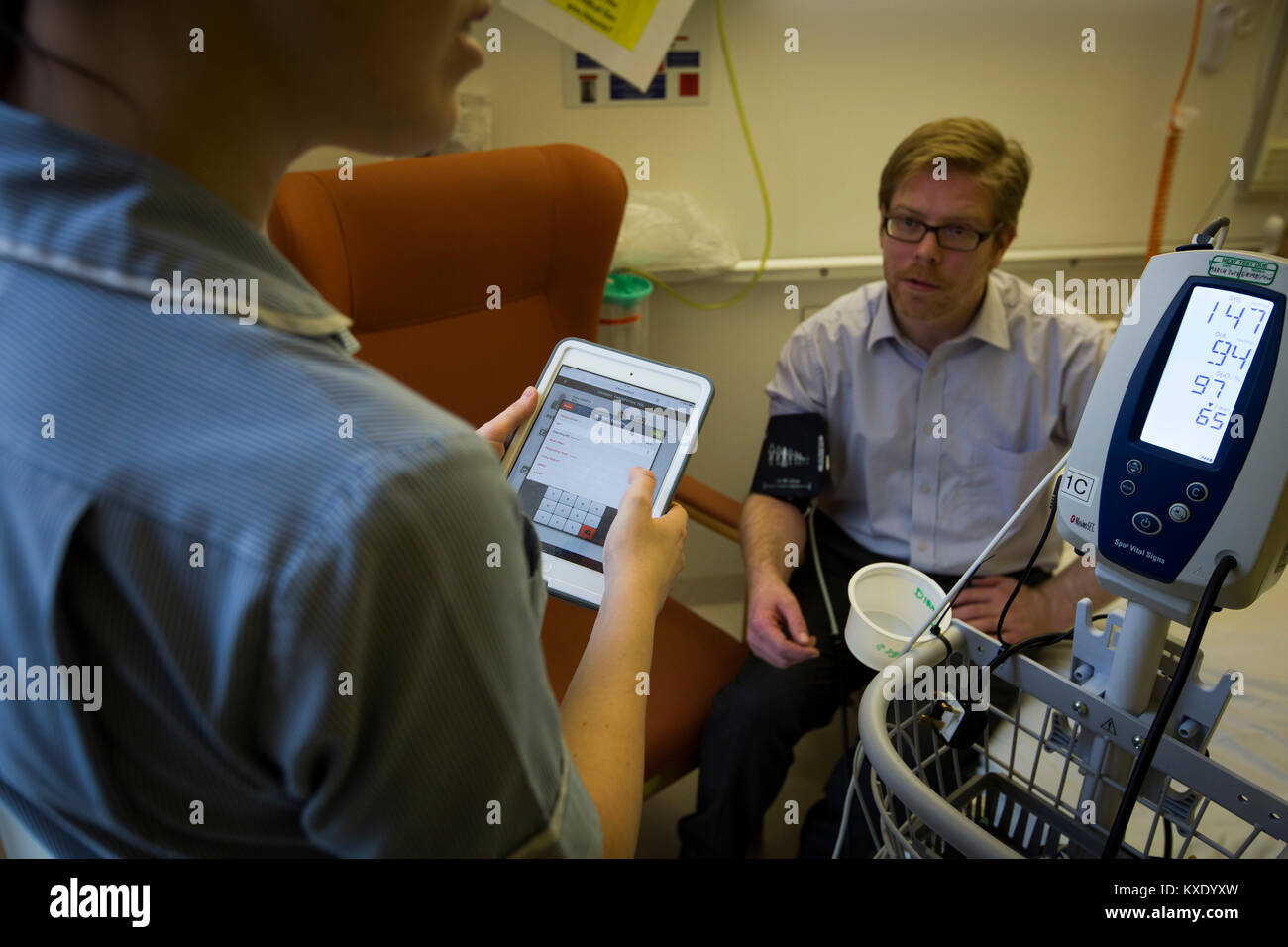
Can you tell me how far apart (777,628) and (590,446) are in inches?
19.4

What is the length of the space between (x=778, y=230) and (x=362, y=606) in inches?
66.9

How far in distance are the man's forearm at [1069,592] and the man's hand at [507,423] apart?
35.5 inches

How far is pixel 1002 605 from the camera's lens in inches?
53.3

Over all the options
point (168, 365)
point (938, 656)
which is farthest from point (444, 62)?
point (938, 656)

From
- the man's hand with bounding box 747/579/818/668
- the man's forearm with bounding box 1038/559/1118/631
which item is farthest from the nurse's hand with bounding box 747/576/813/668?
the man's forearm with bounding box 1038/559/1118/631

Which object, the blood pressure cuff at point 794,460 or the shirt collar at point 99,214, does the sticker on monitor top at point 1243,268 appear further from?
the blood pressure cuff at point 794,460

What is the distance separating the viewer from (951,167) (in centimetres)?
142

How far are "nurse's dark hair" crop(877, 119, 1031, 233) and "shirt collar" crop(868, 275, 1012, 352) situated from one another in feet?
0.42

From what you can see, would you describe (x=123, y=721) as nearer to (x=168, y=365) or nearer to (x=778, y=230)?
(x=168, y=365)

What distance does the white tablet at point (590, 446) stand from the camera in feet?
3.32

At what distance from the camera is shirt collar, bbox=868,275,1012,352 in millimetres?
1479
